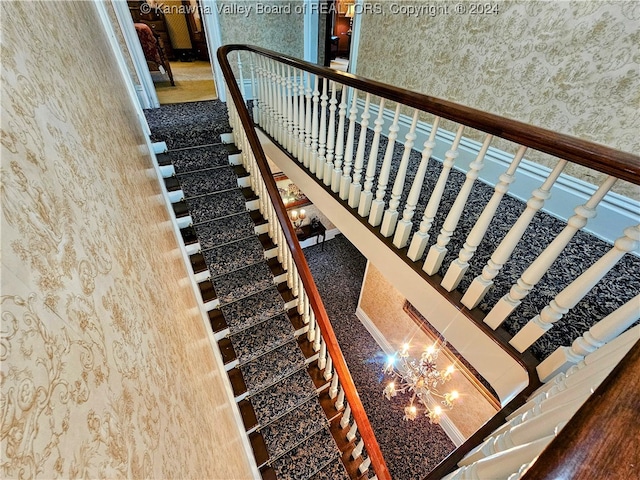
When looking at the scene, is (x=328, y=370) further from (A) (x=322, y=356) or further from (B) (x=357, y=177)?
(B) (x=357, y=177)

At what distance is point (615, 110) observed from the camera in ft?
4.40

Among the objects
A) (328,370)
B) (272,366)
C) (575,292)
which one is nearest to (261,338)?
(272,366)

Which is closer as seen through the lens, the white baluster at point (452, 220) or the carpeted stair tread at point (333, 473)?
the white baluster at point (452, 220)

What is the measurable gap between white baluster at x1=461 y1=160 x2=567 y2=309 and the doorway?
12.3 ft

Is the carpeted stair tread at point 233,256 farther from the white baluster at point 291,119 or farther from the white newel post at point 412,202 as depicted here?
the white newel post at point 412,202

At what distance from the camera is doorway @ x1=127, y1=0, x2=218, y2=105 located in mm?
Result: 3752

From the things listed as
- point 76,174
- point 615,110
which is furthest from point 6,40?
point 615,110

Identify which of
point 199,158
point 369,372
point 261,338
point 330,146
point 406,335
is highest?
point 330,146

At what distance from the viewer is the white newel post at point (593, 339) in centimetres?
74

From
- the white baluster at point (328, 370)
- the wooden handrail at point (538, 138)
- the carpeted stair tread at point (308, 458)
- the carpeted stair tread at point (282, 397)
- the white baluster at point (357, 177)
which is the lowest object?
the carpeted stair tread at point (308, 458)

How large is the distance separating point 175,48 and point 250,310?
637 centimetres

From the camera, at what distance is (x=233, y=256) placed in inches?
92.4

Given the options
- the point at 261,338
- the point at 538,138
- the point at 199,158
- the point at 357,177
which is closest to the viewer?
the point at 538,138

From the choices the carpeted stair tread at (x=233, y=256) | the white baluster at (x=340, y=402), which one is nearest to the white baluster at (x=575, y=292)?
the white baluster at (x=340, y=402)
